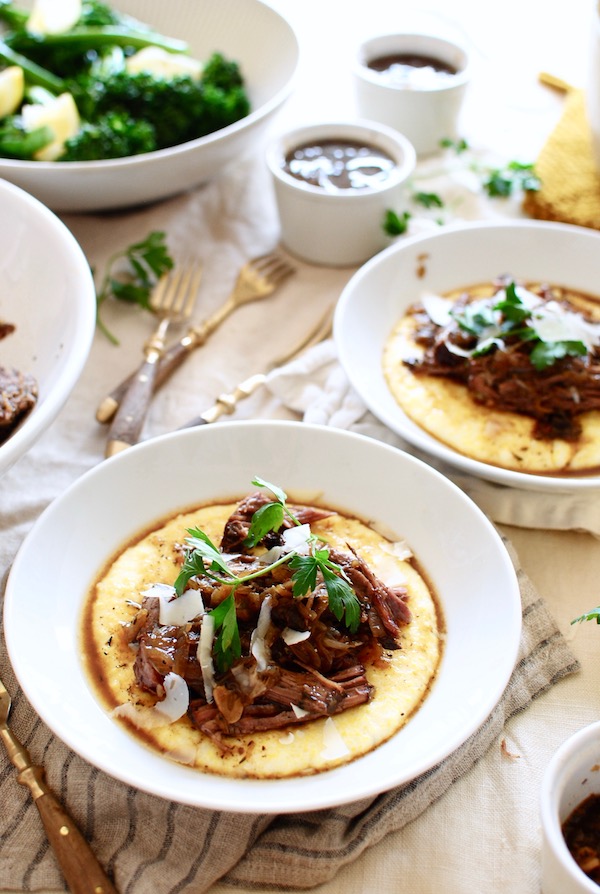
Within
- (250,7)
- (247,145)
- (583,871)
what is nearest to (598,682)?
(583,871)

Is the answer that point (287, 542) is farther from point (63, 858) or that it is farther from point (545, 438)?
point (545, 438)

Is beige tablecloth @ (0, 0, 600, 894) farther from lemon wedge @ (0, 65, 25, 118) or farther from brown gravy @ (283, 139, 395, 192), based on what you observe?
lemon wedge @ (0, 65, 25, 118)

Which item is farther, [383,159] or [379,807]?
[383,159]

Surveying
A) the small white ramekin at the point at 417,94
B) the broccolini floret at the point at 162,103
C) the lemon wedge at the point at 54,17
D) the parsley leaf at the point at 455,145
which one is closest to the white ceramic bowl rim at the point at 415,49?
the small white ramekin at the point at 417,94

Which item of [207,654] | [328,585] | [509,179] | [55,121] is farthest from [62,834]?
[509,179]

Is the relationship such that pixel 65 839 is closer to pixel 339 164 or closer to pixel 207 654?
pixel 207 654

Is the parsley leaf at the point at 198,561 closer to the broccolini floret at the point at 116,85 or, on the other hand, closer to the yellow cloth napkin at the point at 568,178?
the broccolini floret at the point at 116,85

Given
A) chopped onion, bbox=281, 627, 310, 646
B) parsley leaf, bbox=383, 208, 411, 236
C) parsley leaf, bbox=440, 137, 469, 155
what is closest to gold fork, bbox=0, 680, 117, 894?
chopped onion, bbox=281, 627, 310, 646
